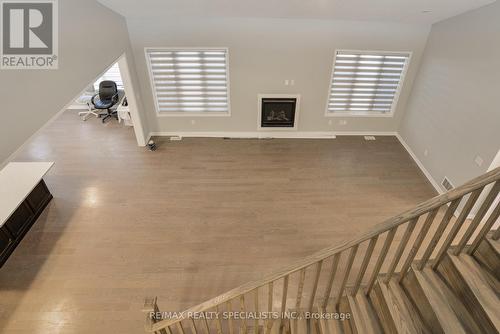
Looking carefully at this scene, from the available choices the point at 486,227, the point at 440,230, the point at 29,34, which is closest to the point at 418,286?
the point at 440,230

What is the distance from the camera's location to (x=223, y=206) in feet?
15.6

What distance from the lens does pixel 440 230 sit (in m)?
1.99

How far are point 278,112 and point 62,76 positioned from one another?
4.21 m

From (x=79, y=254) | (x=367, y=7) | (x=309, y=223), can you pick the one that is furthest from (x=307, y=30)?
(x=79, y=254)

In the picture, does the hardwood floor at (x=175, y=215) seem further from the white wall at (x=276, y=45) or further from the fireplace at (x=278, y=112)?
the white wall at (x=276, y=45)

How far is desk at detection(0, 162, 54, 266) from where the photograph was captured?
380 cm

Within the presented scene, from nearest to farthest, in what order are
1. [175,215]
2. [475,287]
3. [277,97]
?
[475,287] → [175,215] → [277,97]

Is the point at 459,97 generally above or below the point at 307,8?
below

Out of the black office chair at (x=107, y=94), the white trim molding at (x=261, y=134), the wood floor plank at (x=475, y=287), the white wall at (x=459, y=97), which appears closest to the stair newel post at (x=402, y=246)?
the wood floor plank at (x=475, y=287)

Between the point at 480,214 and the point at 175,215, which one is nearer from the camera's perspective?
the point at 480,214

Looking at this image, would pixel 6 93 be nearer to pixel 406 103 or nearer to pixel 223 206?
pixel 223 206

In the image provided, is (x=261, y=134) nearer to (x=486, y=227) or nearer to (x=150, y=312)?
(x=150, y=312)

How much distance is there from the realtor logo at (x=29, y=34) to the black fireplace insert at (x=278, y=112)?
396cm

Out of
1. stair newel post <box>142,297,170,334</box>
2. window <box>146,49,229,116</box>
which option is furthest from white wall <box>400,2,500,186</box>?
stair newel post <box>142,297,170,334</box>
